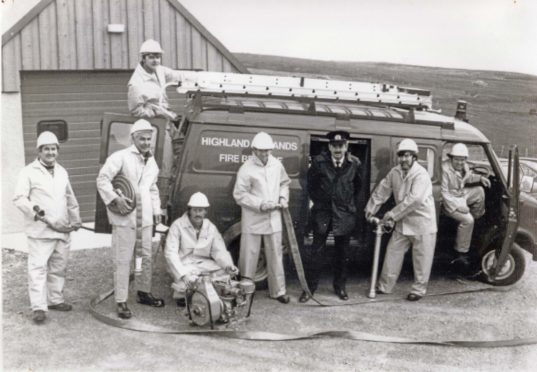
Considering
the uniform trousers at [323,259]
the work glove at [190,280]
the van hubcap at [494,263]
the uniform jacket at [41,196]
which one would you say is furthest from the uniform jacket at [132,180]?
the van hubcap at [494,263]

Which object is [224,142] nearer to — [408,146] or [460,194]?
[408,146]

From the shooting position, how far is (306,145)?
728cm

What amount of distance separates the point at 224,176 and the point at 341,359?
8.33 feet

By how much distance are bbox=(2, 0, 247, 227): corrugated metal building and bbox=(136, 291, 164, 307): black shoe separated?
Answer: 3.81 m

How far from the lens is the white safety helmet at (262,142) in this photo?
22.0 feet

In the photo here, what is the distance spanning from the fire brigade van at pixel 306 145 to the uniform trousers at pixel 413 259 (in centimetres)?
32

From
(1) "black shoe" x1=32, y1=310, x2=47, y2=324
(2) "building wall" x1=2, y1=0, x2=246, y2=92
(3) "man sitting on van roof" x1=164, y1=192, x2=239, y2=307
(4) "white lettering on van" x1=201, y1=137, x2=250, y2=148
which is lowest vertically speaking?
(1) "black shoe" x1=32, y1=310, x2=47, y2=324

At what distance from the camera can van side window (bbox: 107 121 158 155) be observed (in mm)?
7211

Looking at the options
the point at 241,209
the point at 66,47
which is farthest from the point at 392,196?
the point at 66,47

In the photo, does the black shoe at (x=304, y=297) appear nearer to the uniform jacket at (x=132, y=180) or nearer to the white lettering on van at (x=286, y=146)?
the white lettering on van at (x=286, y=146)

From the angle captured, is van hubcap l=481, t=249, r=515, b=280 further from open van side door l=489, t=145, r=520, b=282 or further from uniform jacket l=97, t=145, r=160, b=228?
uniform jacket l=97, t=145, r=160, b=228

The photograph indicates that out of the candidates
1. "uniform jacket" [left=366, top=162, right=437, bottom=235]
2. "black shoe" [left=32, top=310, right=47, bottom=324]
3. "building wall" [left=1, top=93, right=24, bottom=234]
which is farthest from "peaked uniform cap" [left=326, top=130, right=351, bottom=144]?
"building wall" [left=1, top=93, right=24, bottom=234]

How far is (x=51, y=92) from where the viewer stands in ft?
33.1

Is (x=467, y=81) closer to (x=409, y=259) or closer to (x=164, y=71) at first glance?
(x=409, y=259)
